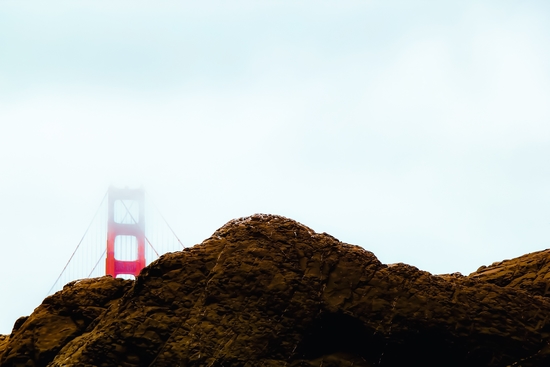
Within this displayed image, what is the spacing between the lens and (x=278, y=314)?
390 centimetres

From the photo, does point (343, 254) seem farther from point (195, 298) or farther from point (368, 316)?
point (195, 298)

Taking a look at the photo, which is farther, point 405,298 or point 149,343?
point 405,298

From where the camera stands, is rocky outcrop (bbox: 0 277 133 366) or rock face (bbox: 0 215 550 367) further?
rocky outcrop (bbox: 0 277 133 366)

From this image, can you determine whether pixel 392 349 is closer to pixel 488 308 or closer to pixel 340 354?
pixel 340 354

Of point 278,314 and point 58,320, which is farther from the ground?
point 58,320

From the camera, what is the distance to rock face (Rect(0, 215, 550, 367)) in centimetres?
380

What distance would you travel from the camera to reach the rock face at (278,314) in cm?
380

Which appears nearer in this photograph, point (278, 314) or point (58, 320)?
point (278, 314)

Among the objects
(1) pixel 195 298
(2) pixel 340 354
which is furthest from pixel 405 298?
(1) pixel 195 298

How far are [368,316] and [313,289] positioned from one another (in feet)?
1.13

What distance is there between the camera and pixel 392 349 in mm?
3992

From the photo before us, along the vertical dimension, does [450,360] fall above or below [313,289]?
below

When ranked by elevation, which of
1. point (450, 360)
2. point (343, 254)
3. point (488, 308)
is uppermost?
point (343, 254)

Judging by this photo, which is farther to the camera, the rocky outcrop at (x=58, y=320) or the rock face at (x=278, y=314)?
the rocky outcrop at (x=58, y=320)
